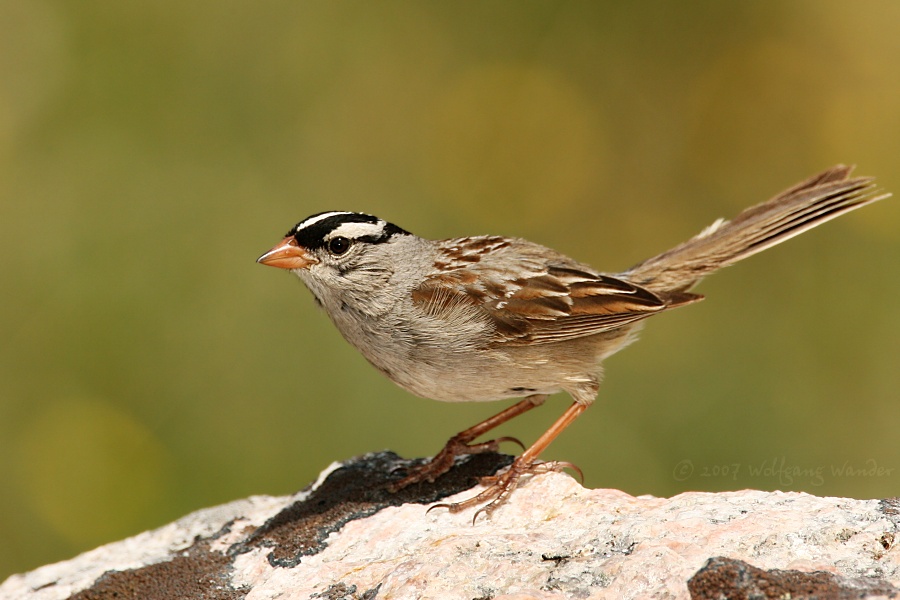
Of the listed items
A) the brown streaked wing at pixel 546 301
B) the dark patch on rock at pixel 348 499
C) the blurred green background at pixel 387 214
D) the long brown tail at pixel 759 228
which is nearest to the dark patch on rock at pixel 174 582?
the dark patch on rock at pixel 348 499

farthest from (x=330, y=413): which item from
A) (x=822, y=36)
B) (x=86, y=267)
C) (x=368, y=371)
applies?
(x=822, y=36)

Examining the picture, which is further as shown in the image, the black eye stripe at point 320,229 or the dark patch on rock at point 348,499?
the black eye stripe at point 320,229

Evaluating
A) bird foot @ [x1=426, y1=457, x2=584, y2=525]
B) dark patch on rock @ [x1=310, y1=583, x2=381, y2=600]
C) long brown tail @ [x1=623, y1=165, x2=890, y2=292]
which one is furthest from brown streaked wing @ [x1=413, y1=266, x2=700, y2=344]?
dark patch on rock @ [x1=310, y1=583, x2=381, y2=600]

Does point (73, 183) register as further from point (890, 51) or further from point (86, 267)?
point (890, 51)

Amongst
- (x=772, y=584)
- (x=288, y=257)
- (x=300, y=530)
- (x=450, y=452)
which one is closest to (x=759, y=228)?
(x=450, y=452)

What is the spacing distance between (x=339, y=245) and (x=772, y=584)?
262cm

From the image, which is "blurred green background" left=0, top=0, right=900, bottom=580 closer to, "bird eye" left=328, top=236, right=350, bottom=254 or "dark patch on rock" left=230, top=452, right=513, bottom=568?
"dark patch on rock" left=230, top=452, right=513, bottom=568

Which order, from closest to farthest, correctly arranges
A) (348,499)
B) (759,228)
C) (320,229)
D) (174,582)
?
(174,582), (348,499), (320,229), (759,228)

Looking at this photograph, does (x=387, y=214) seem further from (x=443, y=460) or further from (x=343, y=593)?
(x=343, y=593)

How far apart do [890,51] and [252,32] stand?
484cm

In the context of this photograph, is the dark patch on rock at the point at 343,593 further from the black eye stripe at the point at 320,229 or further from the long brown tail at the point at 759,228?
the long brown tail at the point at 759,228

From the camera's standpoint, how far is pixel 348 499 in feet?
14.3

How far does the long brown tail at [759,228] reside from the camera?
507 centimetres

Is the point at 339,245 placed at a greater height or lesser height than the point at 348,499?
greater
